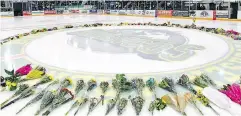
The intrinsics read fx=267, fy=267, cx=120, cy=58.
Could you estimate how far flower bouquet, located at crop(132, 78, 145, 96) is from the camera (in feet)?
30.9

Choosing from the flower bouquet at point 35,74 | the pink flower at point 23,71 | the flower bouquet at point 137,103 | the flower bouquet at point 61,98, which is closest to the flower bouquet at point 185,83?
the flower bouquet at point 137,103

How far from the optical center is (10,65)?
13102mm

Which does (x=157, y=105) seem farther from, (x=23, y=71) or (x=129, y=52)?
(x=129, y=52)

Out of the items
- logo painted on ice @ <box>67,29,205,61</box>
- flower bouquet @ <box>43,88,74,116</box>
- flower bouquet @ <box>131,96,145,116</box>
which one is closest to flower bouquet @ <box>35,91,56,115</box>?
A: flower bouquet @ <box>43,88,74,116</box>

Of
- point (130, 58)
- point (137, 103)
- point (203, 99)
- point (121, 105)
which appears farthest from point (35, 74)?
point (203, 99)

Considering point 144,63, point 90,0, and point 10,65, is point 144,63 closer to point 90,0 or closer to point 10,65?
point 10,65

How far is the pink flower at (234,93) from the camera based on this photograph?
847cm

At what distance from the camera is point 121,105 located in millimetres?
8227

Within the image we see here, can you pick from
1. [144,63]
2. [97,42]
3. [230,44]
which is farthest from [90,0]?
[144,63]

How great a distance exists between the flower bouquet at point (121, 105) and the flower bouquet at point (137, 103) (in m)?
0.26

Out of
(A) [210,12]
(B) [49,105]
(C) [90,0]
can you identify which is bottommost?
(B) [49,105]

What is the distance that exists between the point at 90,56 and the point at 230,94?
316 inches

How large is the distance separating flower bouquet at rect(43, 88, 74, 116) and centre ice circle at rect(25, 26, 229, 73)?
2.81m

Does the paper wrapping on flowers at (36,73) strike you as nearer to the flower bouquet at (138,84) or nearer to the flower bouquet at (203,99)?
the flower bouquet at (138,84)
